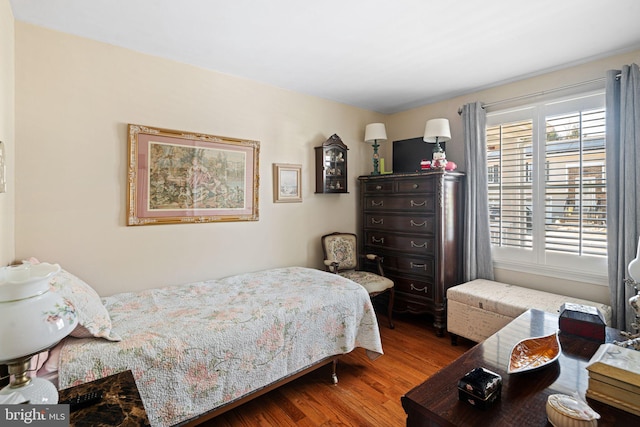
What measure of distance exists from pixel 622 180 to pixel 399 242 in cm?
195

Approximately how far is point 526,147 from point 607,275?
1.33 metres

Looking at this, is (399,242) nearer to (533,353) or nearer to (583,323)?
(583,323)

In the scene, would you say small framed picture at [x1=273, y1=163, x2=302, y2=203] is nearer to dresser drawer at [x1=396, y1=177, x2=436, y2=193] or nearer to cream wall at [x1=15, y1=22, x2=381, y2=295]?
cream wall at [x1=15, y1=22, x2=381, y2=295]

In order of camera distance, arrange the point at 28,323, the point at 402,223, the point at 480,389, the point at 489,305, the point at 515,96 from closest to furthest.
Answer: the point at 28,323 < the point at 480,389 < the point at 489,305 < the point at 515,96 < the point at 402,223

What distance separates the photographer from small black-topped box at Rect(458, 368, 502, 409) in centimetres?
117

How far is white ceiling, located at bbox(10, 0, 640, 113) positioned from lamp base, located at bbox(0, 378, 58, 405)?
206 centimetres

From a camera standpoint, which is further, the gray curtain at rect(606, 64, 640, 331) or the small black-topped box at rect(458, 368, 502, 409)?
the gray curtain at rect(606, 64, 640, 331)

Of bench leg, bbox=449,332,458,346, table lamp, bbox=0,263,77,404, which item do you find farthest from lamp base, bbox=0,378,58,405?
bench leg, bbox=449,332,458,346

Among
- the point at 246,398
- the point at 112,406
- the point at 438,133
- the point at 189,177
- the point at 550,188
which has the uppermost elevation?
the point at 438,133

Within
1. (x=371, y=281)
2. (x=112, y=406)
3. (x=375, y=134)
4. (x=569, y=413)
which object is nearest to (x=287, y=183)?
(x=375, y=134)

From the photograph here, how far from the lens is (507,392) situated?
1.27 m

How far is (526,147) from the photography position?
314cm

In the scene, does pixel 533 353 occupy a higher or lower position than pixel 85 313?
lower

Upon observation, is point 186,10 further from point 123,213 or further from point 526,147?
point 526,147
